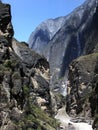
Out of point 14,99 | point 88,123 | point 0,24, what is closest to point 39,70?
point 88,123

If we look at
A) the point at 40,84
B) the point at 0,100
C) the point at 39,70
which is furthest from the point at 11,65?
the point at 39,70

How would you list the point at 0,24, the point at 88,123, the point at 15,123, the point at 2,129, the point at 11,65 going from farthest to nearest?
the point at 88,123, the point at 0,24, the point at 11,65, the point at 15,123, the point at 2,129

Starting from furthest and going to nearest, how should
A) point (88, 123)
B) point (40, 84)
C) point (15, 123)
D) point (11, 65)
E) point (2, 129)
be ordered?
1. point (88, 123)
2. point (40, 84)
3. point (11, 65)
4. point (15, 123)
5. point (2, 129)

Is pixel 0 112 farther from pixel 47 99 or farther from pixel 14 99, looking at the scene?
pixel 47 99

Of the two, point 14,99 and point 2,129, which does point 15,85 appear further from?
point 2,129

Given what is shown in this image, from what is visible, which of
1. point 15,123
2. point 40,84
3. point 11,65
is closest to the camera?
point 15,123

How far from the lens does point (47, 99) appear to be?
161m

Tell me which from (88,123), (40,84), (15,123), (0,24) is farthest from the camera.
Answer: (88,123)

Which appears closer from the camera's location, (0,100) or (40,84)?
(0,100)

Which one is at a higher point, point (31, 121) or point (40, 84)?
point (40, 84)

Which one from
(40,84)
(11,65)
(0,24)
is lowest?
(11,65)

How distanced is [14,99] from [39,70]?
99274mm

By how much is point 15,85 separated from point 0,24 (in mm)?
15733

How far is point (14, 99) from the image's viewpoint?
74.3 m
